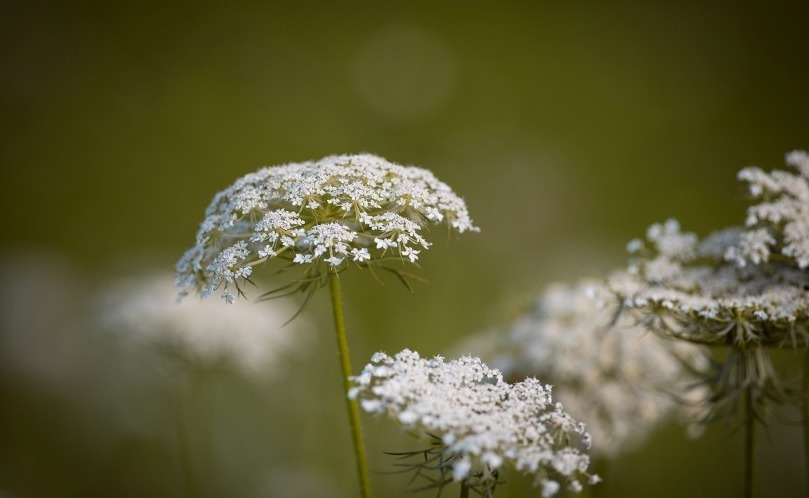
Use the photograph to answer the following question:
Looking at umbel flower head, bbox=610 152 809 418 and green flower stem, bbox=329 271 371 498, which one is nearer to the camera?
green flower stem, bbox=329 271 371 498

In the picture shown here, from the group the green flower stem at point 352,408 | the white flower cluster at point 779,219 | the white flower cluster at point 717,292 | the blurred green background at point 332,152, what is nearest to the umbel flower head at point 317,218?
the green flower stem at point 352,408

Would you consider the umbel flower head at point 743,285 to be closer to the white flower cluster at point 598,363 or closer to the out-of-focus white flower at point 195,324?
the white flower cluster at point 598,363

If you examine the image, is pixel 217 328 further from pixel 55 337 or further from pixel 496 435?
pixel 55 337

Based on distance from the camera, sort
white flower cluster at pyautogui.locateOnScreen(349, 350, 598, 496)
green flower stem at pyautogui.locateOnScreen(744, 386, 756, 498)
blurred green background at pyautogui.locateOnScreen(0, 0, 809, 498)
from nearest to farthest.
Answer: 1. white flower cluster at pyautogui.locateOnScreen(349, 350, 598, 496)
2. green flower stem at pyautogui.locateOnScreen(744, 386, 756, 498)
3. blurred green background at pyautogui.locateOnScreen(0, 0, 809, 498)

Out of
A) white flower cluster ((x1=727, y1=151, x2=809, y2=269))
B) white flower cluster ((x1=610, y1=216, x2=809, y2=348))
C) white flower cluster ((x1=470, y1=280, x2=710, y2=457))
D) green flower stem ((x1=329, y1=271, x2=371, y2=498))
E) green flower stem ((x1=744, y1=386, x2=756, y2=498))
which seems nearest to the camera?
green flower stem ((x1=329, y1=271, x2=371, y2=498))

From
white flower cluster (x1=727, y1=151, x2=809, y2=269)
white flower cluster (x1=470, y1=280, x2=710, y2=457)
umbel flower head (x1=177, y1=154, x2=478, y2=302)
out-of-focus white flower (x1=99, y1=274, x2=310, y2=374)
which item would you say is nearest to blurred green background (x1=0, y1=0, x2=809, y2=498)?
out-of-focus white flower (x1=99, y1=274, x2=310, y2=374)

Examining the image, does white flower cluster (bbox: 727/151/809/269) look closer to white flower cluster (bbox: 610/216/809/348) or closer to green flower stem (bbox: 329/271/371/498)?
white flower cluster (bbox: 610/216/809/348)

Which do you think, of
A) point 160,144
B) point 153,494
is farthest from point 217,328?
point 160,144
